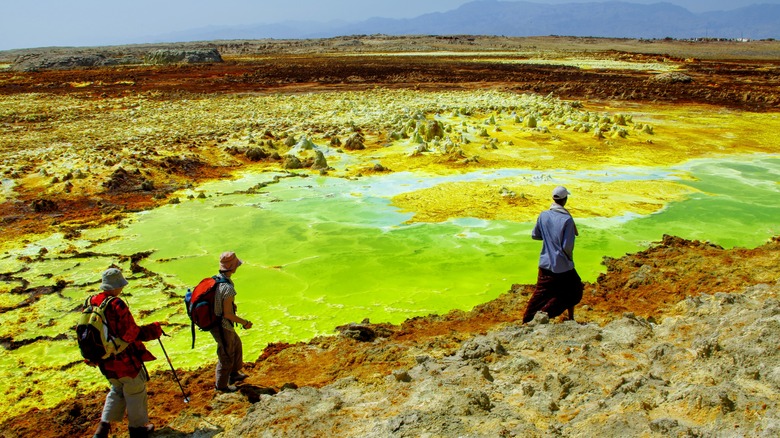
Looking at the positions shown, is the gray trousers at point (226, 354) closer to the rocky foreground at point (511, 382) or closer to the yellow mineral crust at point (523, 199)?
the rocky foreground at point (511, 382)

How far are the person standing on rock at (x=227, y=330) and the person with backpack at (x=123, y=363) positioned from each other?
0.53 meters

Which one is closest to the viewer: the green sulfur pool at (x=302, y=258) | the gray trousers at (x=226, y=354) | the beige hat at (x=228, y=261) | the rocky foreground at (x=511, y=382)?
the rocky foreground at (x=511, y=382)

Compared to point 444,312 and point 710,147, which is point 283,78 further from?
point 444,312

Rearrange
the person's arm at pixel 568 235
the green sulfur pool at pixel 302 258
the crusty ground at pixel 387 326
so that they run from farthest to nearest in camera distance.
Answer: the green sulfur pool at pixel 302 258 < the person's arm at pixel 568 235 < the crusty ground at pixel 387 326

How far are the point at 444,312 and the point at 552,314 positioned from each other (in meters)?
1.64

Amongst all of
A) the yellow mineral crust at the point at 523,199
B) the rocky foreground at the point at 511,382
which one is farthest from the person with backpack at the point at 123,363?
the yellow mineral crust at the point at 523,199

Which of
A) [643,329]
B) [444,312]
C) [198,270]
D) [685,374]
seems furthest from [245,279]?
[685,374]

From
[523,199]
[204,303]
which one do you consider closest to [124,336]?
[204,303]

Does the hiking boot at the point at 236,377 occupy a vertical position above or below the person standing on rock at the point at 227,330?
below

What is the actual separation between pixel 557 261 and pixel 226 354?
2.99 meters

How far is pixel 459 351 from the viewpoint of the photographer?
4.63 m

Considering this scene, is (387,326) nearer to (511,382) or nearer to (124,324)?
(511,382)

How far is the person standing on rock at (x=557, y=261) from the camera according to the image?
16.2 ft

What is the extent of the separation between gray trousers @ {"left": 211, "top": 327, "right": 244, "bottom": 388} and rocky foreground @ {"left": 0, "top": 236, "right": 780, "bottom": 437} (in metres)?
0.19
